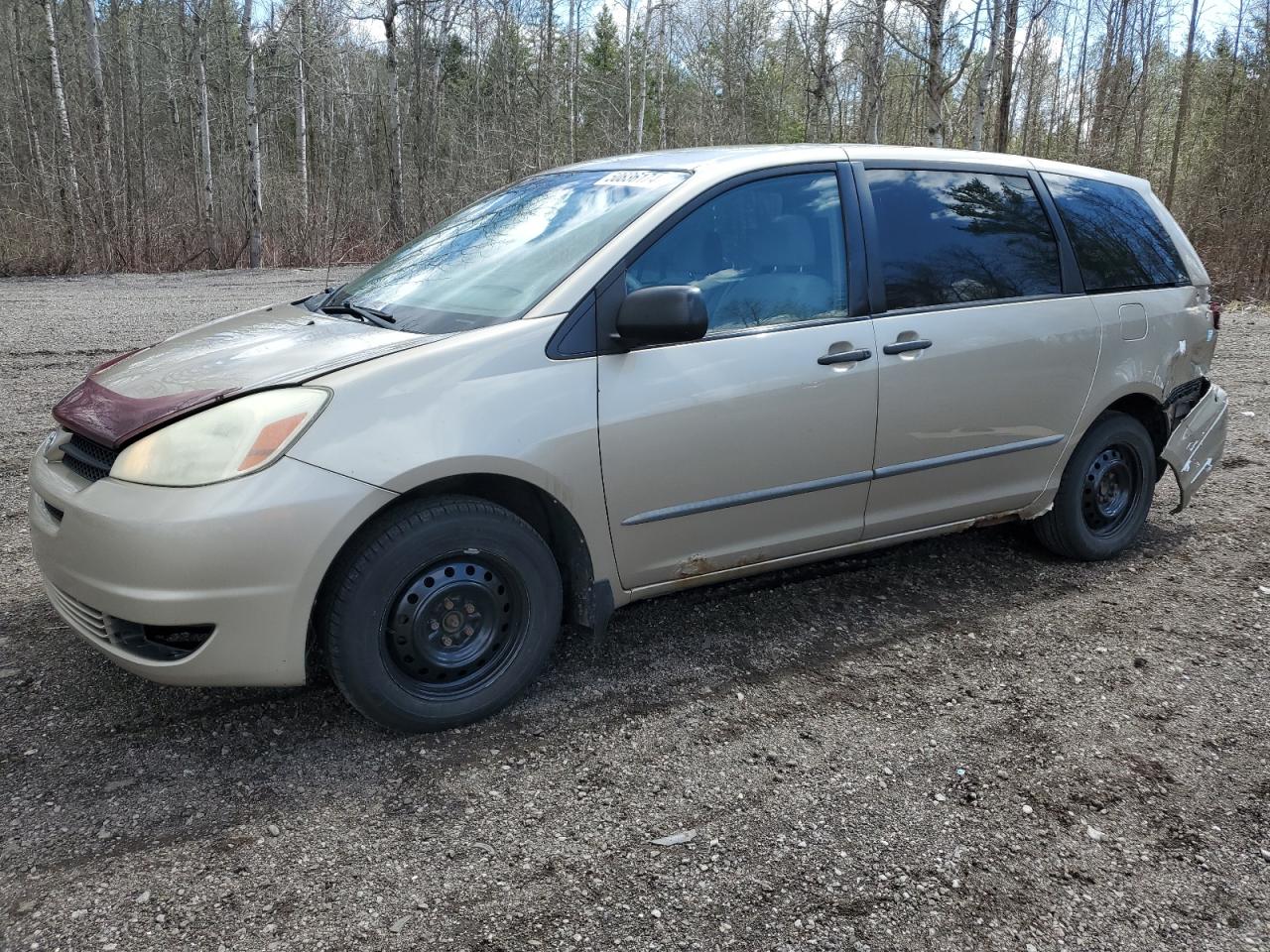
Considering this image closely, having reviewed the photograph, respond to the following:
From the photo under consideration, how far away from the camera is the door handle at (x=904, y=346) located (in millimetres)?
3746

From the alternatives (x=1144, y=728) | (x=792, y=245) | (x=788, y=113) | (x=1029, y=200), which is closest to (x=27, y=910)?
(x=792, y=245)

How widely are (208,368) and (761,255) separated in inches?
75.8

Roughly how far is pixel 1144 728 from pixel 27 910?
130 inches

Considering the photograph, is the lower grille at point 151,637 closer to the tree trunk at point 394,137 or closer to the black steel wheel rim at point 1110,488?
the black steel wheel rim at point 1110,488

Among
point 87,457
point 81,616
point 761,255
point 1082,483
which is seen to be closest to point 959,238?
point 761,255

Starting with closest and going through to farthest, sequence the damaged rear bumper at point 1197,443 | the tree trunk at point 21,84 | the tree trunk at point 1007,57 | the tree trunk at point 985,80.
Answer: the damaged rear bumper at point 1197,443 → the tree trunk at point 985,80 → the tree trunk at point 1007,57 → the tree trunk at point 21,84

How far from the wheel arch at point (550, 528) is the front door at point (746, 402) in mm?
127

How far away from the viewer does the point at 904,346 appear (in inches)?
149

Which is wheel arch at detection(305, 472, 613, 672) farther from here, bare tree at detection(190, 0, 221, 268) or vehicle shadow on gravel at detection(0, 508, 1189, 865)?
bare tree at detection(190, 0, 221, 268)

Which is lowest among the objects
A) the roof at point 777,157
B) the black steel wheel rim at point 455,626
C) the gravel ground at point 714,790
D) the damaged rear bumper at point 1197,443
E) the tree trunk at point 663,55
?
the gravel ground at point 714,790

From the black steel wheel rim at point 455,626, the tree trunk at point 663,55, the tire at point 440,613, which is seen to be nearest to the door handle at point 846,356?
the tire at point 440,613

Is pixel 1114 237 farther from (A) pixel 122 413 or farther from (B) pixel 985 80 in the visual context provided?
Answer: (B) pixel 985 80

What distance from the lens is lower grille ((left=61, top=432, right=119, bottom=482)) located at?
9.68ft

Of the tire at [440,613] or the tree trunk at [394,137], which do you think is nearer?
the tire at [440,613]
